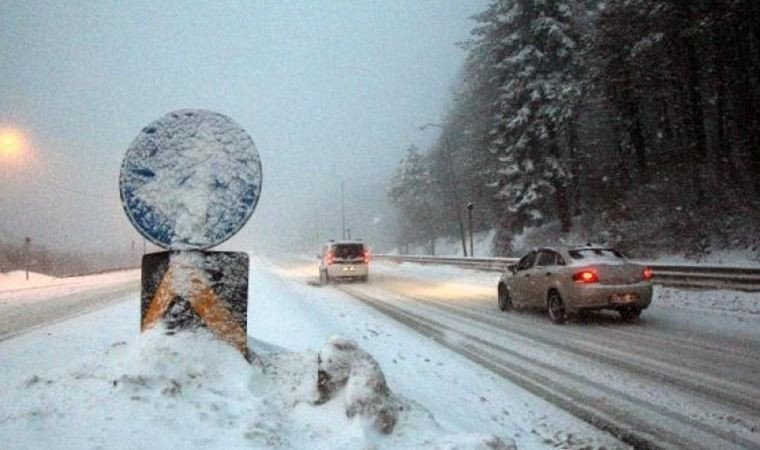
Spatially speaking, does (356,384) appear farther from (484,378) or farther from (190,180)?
(484,378)

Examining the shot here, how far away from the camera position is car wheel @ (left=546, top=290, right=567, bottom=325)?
12648 mm

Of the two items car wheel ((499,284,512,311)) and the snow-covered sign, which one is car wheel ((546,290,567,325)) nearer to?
car wheel ((499,284,512,311))

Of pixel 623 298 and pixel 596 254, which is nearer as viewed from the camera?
pixel 623 298

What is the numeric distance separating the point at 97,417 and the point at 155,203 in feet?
6.57

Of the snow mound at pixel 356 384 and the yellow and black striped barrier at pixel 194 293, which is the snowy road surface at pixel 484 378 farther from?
the yellow and black striped barrier at pixel 194 293

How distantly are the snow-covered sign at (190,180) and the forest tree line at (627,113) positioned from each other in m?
23.4

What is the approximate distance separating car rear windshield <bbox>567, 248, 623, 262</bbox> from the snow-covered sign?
937 cm

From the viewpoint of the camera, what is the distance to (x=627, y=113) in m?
34.9

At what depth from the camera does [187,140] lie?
5.21 metres

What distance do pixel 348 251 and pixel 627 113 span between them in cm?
1944

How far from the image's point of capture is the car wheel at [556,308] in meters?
12.6

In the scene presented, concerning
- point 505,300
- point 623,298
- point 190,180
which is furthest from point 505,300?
point 190,180

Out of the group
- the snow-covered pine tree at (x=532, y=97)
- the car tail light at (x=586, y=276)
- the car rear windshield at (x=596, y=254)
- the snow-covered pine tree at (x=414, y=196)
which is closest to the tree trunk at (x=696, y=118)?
the snow-covered pine tree at (x=532, y=97)

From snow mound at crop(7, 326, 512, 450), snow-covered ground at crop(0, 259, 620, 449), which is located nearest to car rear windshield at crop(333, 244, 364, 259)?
snow-covered ground at crop(0, 259, 620, 449)
